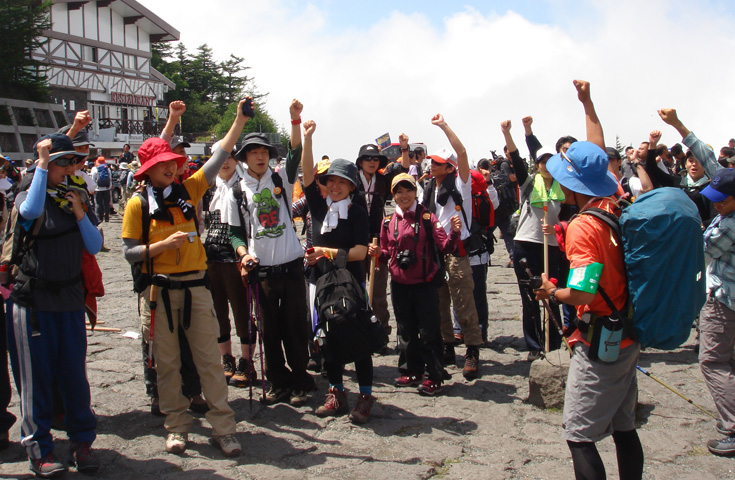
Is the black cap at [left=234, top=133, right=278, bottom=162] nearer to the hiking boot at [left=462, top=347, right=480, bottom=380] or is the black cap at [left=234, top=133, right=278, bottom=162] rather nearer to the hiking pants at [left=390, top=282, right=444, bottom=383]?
the hiking pants at [left=390, top=282, right=444, bottom=383]

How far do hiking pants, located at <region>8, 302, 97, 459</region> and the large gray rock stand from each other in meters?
3.36

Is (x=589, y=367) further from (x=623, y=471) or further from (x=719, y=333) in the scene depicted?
(x=719, y=333)

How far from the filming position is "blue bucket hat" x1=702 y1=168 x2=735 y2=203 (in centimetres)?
437

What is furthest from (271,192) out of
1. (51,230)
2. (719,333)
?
(719,333)

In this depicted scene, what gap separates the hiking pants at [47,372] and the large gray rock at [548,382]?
336 cm

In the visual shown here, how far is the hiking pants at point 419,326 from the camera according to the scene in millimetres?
5449

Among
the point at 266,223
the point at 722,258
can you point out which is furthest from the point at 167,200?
the point at 722,258

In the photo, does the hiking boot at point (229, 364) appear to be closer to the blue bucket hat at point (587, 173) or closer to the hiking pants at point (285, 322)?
the hiking pants at point (285, 322)

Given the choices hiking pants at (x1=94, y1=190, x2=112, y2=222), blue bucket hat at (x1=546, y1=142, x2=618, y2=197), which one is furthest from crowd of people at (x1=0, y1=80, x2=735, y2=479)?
hiking pants at (x1=94, y1=190, x2=112, y2=222)

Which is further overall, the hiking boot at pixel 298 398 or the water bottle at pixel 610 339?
the hiking boot at pixel 298 398

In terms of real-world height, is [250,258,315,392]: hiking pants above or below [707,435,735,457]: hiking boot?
above

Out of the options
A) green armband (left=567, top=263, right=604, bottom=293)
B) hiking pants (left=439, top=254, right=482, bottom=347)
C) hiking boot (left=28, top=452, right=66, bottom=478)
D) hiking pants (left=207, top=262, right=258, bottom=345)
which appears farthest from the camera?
hiking pants (left=439, top=254, right=482, bottom=347)

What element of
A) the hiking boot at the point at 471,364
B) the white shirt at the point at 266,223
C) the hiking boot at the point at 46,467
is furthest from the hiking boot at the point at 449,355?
the hiking boot at the point at 46,467

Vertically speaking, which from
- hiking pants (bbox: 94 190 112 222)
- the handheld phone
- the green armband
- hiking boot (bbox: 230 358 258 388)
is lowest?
hiking boot (bbox: 230 358 258 388)
